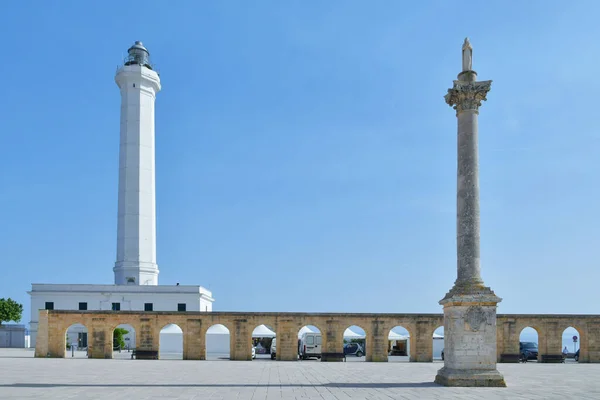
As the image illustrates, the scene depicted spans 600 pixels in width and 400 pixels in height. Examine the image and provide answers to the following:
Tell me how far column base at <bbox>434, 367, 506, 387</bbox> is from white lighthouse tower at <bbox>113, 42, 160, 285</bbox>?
4092 cm

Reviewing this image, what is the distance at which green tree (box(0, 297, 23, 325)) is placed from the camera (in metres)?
67.1

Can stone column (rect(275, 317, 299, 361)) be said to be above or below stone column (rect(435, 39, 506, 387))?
below

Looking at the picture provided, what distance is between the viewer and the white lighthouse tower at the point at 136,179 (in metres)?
57.8

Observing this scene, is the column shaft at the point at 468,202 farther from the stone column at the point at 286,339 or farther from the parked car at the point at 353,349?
the parked car at the point at 353,349

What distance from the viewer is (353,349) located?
51.5 meters

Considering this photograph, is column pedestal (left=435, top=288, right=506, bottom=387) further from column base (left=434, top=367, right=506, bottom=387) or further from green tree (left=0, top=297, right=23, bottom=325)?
green tree (left=0, top=297, right=23, bottom=325)

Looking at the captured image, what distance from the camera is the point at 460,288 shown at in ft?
72.1

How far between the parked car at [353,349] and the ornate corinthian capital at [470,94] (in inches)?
1210

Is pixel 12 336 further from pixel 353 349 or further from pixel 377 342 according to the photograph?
pixel 377 342

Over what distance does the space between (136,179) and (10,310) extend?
71.3ft

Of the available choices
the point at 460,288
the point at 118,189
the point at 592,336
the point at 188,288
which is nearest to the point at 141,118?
the point at 118,189

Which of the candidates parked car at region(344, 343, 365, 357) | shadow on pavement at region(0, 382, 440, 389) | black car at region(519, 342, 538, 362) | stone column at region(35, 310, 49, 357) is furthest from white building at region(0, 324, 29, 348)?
shadow on pavement at region(0, 382, 440, 389)

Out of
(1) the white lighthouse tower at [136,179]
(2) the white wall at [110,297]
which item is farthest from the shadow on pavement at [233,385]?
(2) the white wall at [110,297]

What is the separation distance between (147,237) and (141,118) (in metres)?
9.92
